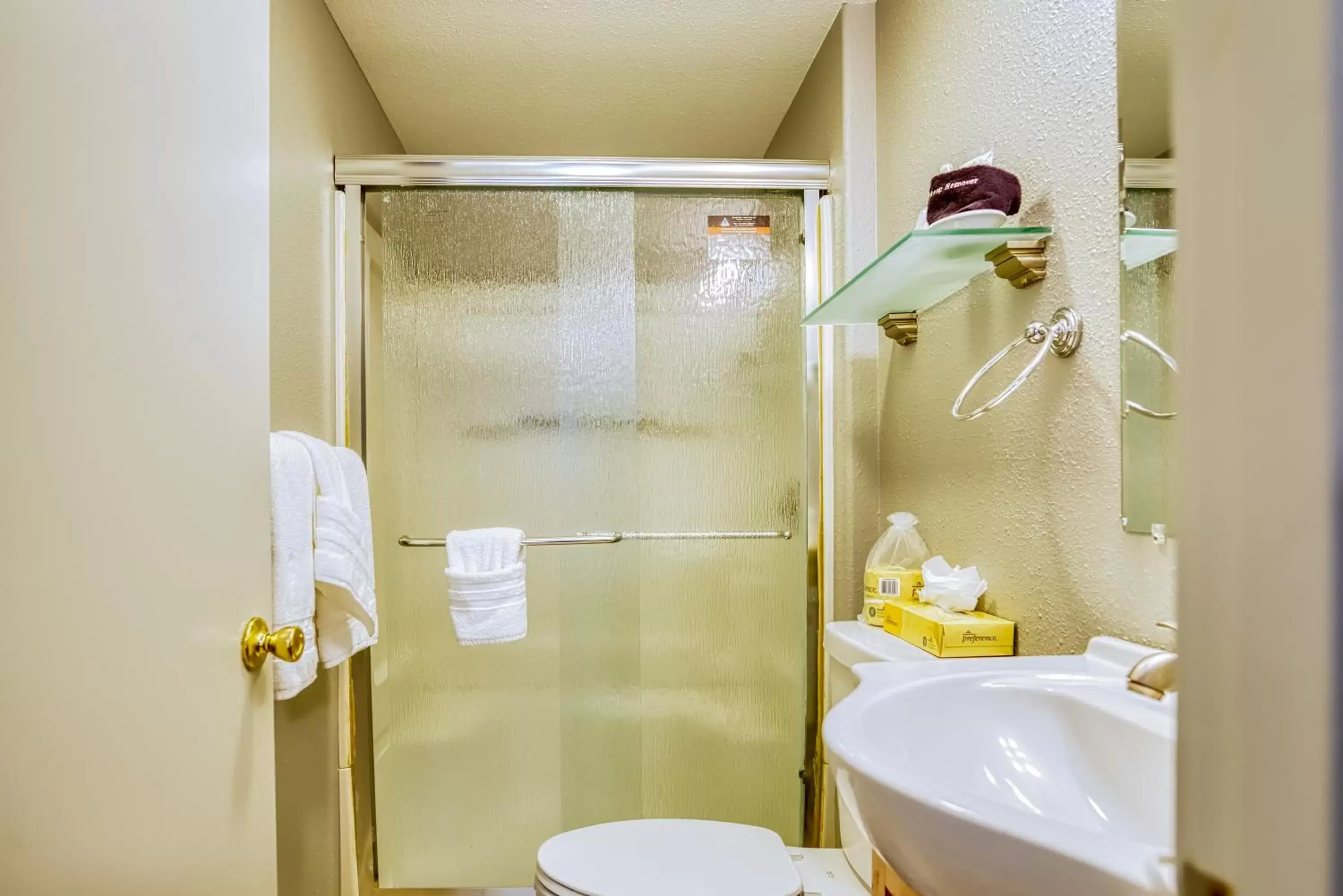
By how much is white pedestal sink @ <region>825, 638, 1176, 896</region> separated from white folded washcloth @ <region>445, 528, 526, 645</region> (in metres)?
0.94

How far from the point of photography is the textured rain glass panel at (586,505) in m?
1.66

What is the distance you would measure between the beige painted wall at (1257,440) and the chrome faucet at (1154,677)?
62 cm

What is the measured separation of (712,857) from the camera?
1.18m

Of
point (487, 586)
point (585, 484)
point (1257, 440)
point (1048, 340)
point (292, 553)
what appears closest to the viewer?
point (1257, 440)

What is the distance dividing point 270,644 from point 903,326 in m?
1.24

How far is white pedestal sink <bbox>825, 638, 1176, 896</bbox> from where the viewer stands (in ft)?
1.37

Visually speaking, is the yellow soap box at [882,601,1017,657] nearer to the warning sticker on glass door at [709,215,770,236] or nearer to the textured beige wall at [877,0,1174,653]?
the textured beige wall at [877,0,1174,653]

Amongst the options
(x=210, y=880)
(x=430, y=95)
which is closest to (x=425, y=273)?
(x=430, y=95)

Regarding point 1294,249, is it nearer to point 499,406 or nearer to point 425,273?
point 499,406

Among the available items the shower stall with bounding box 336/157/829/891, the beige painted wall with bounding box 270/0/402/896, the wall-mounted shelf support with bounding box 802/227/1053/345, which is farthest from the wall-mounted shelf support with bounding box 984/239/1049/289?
the beige painted wall with bounding box 270/0/402/896

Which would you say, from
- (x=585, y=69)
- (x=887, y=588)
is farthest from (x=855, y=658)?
(x=585, y=69)

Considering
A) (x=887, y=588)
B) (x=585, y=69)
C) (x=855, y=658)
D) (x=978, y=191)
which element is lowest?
(x=855, y=658)

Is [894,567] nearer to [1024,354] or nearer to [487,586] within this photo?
[1024,354]

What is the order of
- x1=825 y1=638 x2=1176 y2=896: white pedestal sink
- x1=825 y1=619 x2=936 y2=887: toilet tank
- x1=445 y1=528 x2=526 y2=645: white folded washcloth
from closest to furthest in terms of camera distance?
x1=825 y1=638 x2=1176 y2=896: white pedestal sink < x1=825 y1=619 x2=936 y2=887: toilet tank < x1=445 y1=528 x2=526 y2=645: white folded washcloth
